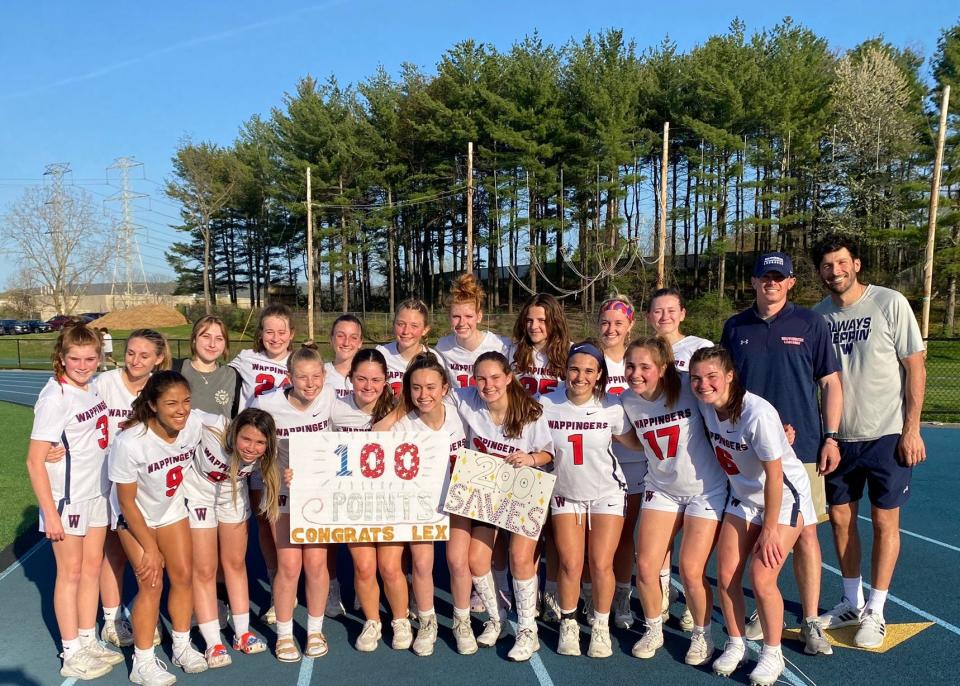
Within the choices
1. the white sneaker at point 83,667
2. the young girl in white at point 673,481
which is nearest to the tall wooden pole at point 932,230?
the young girl in white at point 673,481

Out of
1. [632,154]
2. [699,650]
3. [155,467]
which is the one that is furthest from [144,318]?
[699,650]

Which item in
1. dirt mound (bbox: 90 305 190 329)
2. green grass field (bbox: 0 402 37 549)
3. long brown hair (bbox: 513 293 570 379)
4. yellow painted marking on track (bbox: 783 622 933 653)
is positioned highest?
dirt mound (bbox: 90 305 190 329)

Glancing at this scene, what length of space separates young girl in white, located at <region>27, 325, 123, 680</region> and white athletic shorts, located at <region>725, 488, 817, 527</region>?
143 inches

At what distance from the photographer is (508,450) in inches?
163

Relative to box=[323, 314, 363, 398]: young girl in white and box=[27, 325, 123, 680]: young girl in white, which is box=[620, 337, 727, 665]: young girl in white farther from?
box=[27, 325, 123, 680]: young girl in white

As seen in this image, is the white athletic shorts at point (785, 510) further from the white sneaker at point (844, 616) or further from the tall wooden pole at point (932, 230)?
the tall wooden pole at point (932, 230)

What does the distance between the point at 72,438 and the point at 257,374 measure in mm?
1229

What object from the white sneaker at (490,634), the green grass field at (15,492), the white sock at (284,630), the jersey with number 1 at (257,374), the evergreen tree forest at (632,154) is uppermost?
the evergreen tree forest at (632,154)

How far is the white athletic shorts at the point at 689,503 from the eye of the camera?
3.80 meters

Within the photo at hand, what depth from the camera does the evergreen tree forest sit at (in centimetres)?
3384

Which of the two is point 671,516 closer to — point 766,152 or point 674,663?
point 674,663

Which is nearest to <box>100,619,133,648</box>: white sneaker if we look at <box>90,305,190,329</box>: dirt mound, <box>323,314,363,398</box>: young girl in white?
<box>323,314,363,398</box>: young girl in white

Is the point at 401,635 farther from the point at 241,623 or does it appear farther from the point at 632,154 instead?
the point at 632,154

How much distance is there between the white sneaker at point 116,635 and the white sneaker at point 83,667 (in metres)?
0.34
